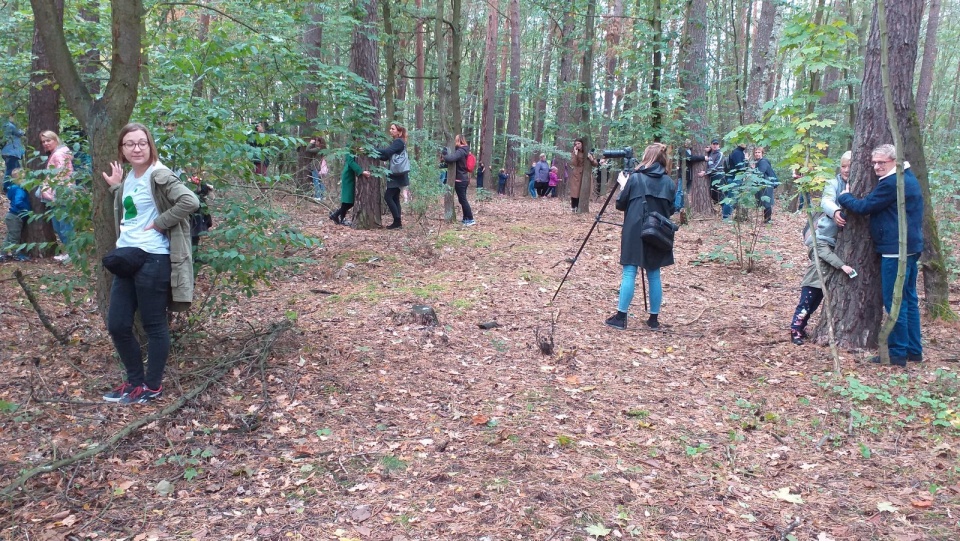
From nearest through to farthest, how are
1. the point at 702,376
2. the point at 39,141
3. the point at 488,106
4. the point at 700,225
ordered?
the point at 702,376
the point at 39,141
the point at 700,225
the point at 488,106

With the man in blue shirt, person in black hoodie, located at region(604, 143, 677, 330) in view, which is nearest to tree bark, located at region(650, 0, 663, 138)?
person in black hoodie, located at region(604, 143, 677, 330)

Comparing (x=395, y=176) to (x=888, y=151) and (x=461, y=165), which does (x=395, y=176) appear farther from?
(x=888, y=151)

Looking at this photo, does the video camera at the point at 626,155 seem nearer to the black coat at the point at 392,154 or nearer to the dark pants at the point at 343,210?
the black coat at the point at 392,154

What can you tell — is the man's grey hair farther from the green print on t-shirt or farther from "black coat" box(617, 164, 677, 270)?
the green print on t-shirt

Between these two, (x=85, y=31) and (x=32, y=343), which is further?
(x=85, y=31)

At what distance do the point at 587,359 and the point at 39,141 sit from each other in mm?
7286

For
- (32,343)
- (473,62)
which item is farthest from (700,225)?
(473,62)

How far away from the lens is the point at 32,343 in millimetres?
4777

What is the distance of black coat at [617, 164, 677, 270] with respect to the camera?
5.60 m

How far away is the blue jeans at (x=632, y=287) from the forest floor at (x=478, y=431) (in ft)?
0.93

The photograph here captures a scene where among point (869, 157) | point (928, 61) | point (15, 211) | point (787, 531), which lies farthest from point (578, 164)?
point (928, 61)

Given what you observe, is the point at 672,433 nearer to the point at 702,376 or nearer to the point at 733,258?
the point at 702,376

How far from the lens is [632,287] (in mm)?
5676

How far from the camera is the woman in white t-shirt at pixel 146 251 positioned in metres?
3.63
